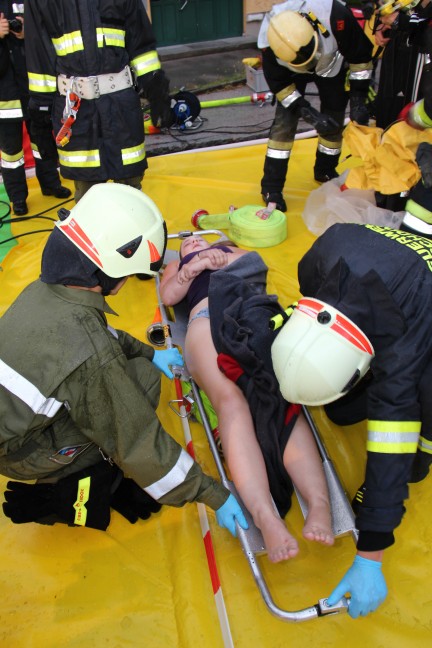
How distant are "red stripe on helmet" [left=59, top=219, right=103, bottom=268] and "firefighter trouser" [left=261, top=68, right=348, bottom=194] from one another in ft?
9.32

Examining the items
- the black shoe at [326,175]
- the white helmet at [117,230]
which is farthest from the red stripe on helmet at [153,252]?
the black shoe at [326,175]

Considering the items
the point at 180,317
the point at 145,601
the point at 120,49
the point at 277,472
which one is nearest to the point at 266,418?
the point at 277,472

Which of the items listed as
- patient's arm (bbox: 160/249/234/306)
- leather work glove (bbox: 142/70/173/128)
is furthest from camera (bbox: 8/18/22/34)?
patient's arm (bbox: 160/249/234/306)

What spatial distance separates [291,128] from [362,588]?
3513mm

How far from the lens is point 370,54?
384 cm

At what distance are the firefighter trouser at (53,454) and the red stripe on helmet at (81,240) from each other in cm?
41

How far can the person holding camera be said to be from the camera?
12.9 ft

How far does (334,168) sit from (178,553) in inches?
144

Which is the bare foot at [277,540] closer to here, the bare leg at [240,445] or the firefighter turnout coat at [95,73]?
the bare leg at [240,445]

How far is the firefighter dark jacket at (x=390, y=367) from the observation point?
5.38ft

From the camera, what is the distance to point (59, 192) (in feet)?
15.2

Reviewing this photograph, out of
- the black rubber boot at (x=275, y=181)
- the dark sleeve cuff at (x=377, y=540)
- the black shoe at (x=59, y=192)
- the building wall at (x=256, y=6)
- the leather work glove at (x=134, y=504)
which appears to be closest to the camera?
the dark sleeve cuff at (x=377, y=540)

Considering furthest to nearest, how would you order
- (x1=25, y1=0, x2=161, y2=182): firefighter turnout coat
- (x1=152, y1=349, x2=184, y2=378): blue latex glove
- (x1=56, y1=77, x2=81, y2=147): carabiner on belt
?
(x1=56, y1=77, x2=81, y2=147): carabiner on belt < (x1=25, y1=0, x2=161, y2=182): firefighter turnout coat < (x1=152, y1=349, x2=184, y2=378): blue latex glove

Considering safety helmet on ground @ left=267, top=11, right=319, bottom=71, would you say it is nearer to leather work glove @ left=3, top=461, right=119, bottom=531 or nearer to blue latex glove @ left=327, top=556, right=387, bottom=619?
leather work glove @ left=3, top=461, right=119, bottom=531
